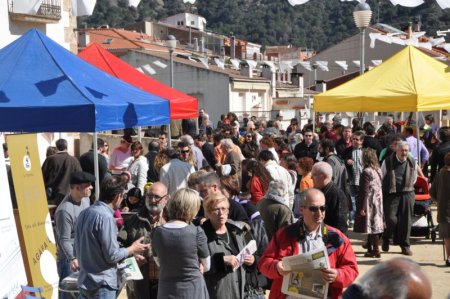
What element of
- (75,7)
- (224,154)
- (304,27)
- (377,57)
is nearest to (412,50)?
(224,154)

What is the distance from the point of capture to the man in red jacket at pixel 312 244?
5.54m

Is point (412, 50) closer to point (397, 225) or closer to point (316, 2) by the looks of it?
point (397, 225)

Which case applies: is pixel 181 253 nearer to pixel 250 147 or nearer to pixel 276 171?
pixel 276 171

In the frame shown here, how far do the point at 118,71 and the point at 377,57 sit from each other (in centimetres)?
5710

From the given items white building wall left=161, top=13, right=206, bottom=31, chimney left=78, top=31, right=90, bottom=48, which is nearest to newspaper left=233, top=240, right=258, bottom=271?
chimney left=78, top=31, right=90, bottom=48

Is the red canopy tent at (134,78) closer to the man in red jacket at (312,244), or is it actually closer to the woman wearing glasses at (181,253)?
the woman wearing glasses at (181,253)

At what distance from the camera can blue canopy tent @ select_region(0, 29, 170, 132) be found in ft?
24.3

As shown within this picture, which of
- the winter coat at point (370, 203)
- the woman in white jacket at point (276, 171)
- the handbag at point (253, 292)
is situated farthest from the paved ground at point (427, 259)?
the handbag at point (253, 292)

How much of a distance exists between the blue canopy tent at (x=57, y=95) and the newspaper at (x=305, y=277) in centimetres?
279

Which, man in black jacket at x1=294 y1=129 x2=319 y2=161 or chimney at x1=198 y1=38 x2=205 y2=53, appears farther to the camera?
chimney at x1=198 y1=38 x2=205 y2=53

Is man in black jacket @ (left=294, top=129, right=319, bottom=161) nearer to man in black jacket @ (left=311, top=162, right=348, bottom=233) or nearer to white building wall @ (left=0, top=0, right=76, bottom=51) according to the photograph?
man in black jacket @ (left=311, top=162, right=348, bottom=233)

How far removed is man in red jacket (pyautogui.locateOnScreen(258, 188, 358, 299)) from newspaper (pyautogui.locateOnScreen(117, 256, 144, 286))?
1150 mm

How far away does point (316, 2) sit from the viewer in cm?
13788

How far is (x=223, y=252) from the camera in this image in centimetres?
605
